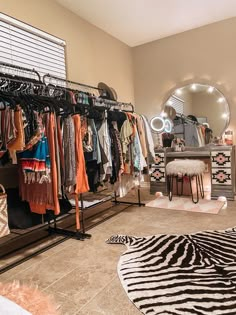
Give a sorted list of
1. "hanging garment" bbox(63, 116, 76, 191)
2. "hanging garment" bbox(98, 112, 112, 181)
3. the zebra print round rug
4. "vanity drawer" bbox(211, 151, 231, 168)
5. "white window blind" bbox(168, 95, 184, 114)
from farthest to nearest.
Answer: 1. "white window blind" bbox(168, 95, 184, 114)
2. "vanity drawer" bbox(211, 151, 231, 168)
3. "hanging garment" bbox(98, 112, 112, 181)
4. "hanging garment" bbox(63, 116, 76, 191)
5. the zebra print round rug

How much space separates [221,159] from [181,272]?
240 cm

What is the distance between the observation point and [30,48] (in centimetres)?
302

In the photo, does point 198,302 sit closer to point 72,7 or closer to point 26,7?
point 26,7

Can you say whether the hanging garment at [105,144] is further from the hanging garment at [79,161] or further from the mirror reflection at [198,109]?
the mirror reflection at [198,109]

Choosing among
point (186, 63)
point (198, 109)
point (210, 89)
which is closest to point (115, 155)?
point (198, 109)

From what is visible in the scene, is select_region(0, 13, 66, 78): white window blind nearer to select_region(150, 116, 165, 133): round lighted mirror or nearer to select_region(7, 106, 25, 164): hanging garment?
select_region(7, 106, 25, 164): hanging garment

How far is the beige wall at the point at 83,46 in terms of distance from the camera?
3.00 m

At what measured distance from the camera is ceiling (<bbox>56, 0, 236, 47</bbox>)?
133 inches

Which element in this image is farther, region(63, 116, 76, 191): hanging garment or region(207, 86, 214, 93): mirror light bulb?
region(207, 86, 214, 93): mirror light bulb

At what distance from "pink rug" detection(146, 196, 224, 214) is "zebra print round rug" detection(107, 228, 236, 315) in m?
→ 0.82

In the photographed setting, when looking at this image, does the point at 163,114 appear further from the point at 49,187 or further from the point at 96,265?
the point at 96,265

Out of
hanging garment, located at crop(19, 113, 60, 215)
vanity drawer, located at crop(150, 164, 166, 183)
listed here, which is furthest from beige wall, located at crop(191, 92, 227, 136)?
hanging garment, located at crop(19, 113, 60, 215)

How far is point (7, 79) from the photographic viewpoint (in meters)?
2.12

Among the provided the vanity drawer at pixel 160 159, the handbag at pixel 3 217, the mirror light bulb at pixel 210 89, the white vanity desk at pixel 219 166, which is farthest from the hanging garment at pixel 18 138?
the mirror light bulb at pixel 210 89
